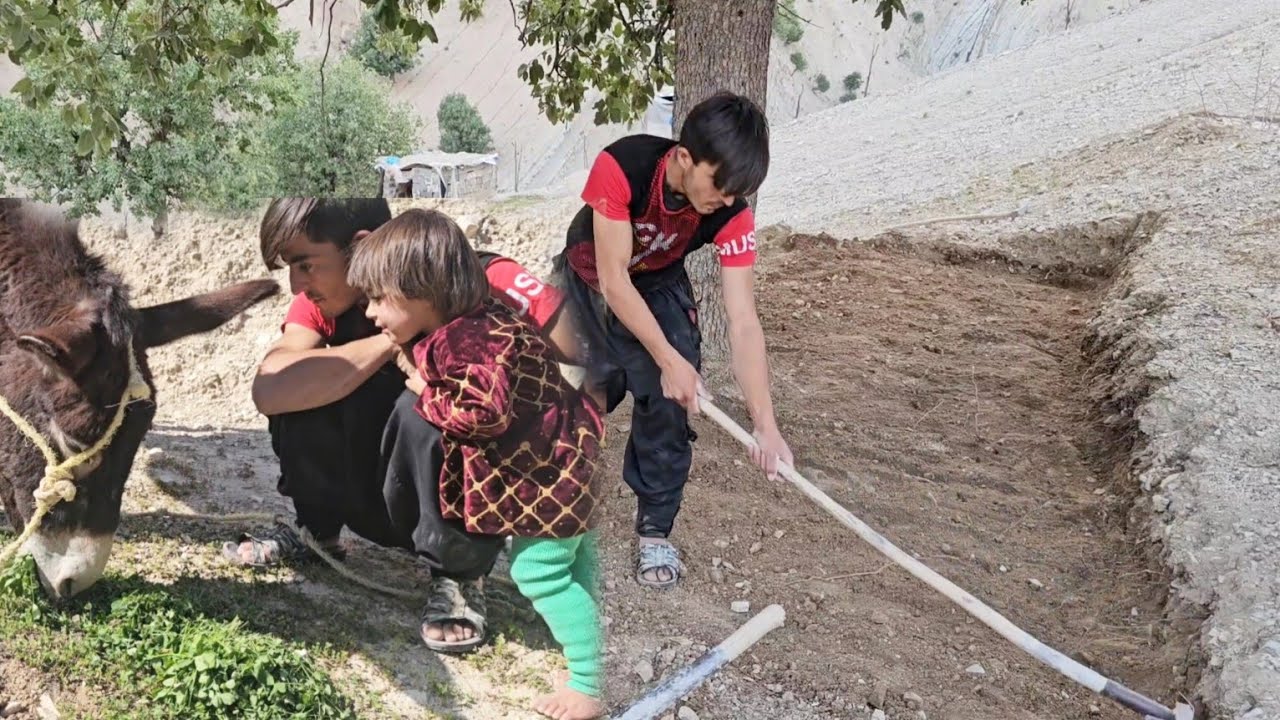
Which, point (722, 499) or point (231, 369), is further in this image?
point (722, 499)

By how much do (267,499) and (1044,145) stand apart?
1181 cm

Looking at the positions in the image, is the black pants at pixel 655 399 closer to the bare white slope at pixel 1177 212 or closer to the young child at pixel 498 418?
the young child at pixel 498 418

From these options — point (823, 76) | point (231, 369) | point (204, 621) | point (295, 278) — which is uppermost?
point (823, 76)

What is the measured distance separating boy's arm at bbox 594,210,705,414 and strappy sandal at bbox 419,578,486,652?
1.06m

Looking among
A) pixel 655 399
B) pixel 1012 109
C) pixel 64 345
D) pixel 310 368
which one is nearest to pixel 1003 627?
pixel 655 399

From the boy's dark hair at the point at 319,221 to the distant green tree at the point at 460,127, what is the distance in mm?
35439

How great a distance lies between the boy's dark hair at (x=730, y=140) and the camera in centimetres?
248

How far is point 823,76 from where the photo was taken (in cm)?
5388

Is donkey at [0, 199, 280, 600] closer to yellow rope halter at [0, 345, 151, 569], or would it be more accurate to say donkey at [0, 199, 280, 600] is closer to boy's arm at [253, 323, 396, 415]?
yellow rope halter at [0, 345, 151, 569]

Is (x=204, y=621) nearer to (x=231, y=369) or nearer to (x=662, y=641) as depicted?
(x=231, y=369)

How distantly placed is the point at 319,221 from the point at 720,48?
2609 mm

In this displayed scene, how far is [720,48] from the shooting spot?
161 inches

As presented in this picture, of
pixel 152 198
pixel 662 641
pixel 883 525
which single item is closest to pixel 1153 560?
pixel 883 525

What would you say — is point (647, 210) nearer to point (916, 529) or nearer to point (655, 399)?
point (655, 399)
